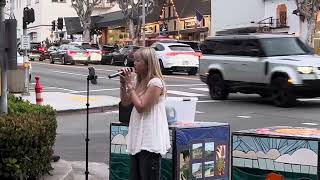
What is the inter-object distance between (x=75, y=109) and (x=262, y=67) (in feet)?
16.6

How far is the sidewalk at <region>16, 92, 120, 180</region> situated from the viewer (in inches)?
306

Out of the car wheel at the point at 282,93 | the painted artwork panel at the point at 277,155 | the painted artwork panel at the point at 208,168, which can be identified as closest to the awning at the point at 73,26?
the car wheel at the point at 282,93

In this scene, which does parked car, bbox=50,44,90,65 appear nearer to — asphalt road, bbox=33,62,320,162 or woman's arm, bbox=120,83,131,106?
asphalt road, bbox=33,62,320,162

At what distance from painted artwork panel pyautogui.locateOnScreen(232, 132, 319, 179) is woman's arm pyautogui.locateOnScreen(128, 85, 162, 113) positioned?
856 millimetres

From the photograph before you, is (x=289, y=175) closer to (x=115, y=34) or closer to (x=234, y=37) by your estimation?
(x=234, y=37)

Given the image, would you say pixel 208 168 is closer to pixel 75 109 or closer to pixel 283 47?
pixel 75 109

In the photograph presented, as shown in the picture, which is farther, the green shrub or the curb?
the curb

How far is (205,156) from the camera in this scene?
6.03 metres

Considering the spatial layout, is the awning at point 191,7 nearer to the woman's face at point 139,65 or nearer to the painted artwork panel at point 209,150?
the painted artwork panel at point 209,150

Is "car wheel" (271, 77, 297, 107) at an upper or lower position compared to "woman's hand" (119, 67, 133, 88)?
lower

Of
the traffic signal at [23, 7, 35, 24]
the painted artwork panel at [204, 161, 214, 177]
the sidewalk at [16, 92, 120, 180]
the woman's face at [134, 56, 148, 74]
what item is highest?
the traffic signal at [23, 7, 35, 24]

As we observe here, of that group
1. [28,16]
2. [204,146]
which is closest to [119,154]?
[204,146]

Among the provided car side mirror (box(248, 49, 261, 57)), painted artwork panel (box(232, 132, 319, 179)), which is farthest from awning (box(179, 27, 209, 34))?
painted artwork panel (box(232, 132, 319, 179))

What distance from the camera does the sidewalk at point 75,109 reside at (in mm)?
7768
